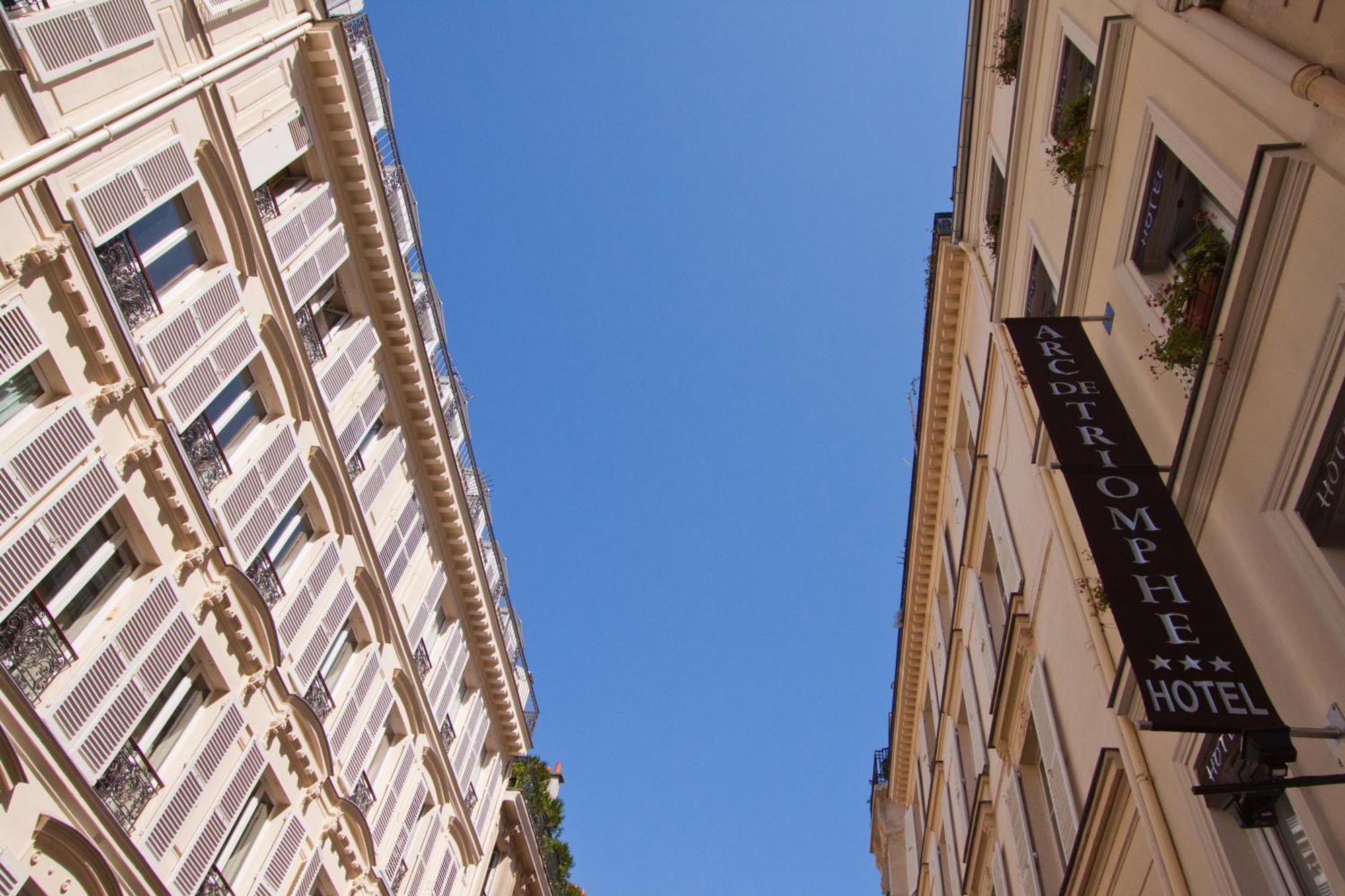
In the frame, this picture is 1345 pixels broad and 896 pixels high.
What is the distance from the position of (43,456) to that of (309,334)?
271 inches

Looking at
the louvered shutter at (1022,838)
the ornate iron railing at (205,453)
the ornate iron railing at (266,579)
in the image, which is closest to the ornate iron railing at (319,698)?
the ornate iron railing at (266,579)

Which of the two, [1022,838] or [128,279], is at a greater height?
[128,279]

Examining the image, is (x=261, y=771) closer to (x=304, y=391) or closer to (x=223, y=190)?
(x=304, y=391)

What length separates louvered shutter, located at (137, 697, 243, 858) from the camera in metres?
12.0

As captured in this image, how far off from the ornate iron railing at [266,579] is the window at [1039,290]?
12103 millimetres

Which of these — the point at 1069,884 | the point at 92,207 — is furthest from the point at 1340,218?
the point at 92,207

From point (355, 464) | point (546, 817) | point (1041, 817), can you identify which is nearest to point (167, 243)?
point (355, 464)

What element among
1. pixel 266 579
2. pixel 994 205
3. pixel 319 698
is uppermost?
pixel 994 205

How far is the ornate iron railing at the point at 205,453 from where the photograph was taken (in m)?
13.7

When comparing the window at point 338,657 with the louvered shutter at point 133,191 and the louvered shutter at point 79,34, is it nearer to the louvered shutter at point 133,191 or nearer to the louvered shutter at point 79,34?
the louvered shutter at point 133,191

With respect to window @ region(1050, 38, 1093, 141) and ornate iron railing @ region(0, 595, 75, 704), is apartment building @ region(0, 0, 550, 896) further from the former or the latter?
window @ region(1050, 38, 1093, 141)

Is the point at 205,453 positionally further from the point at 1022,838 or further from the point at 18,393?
the point at 1022,838

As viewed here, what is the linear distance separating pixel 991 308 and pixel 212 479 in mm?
13035

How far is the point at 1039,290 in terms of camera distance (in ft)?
48.7
